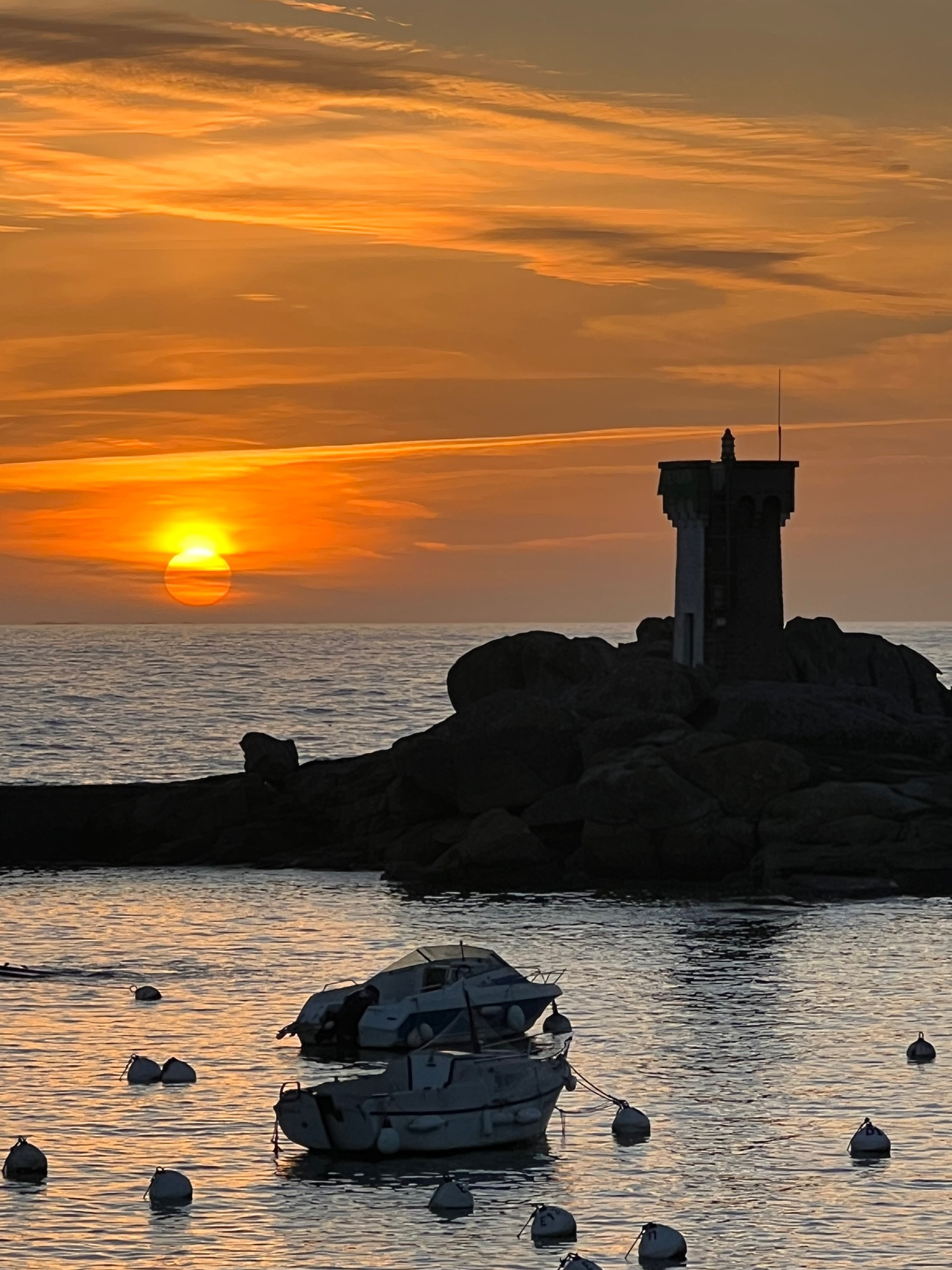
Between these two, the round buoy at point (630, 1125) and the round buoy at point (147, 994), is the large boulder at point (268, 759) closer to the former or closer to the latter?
the round buoy at point (147, 994)

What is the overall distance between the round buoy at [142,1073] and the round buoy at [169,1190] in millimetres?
8705

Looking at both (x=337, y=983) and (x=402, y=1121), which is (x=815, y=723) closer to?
(x=337, y=983)

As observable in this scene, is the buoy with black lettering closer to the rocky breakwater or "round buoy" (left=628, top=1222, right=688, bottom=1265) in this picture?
"round buoy" (left=628, top=1222, right=688, bottom=1265)

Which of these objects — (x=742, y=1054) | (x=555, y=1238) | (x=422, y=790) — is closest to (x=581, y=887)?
(x=422, y=790)

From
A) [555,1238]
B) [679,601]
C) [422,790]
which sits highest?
[679,601]

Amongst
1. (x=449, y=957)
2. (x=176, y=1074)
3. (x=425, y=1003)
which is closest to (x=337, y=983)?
(x=449, y=957)

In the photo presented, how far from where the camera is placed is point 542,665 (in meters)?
91.0

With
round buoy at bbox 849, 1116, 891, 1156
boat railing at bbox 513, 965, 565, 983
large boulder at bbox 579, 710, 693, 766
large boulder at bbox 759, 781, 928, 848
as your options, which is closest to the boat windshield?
boat railing at bbox 513, 965, 565, 983

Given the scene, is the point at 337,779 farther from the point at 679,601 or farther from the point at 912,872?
the point at 912,872

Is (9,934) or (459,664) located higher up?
(459,664)

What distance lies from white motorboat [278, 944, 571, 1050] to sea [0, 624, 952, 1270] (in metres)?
1.19

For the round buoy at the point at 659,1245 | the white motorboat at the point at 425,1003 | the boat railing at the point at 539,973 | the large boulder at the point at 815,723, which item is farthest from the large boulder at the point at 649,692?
the round buoy at the point at 659,1245

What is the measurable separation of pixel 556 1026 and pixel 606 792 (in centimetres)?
2418

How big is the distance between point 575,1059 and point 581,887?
26016 millimetres
